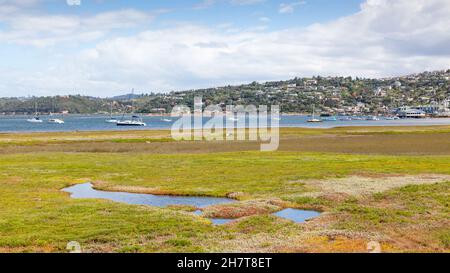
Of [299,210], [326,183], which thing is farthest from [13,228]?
[326,183]

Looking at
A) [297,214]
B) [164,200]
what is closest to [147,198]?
[164,200]

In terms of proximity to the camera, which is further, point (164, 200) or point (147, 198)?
point (147, 198)

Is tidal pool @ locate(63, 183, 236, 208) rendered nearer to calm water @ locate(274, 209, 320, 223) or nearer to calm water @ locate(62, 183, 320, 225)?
calm water @ locate(62, 183, 320, 225)

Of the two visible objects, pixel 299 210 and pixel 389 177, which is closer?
pixel 299 210

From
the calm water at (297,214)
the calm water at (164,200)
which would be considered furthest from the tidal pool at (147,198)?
the calm water at (297,214)

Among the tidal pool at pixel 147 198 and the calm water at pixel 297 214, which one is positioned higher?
the calm water at pixel 297 214

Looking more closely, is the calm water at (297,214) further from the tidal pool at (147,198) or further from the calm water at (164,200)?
the tidal pool at (147,198)

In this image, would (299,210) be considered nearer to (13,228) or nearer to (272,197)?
(272,197)

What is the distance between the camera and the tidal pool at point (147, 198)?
37750mm

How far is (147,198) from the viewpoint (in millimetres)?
40156

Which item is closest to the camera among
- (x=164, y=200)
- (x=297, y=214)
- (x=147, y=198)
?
(x=297, y=214)

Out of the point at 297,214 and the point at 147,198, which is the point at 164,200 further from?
the point at 297,214

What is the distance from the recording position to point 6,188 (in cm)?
4319
